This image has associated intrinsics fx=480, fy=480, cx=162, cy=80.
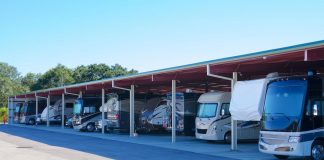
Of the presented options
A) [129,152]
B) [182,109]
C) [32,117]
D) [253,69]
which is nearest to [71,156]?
[129,152]

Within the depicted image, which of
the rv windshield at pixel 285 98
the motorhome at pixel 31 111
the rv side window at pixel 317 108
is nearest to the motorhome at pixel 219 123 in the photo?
the rv windshield at pixel 285 98

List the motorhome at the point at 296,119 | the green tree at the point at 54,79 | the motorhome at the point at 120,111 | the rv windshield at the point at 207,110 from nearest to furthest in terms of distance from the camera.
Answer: the motorhome at the point at 296,119 < the rv windshield at the point at 207,110 < the motorhome at the point at 120,111 < the green tree at the point at 54,79

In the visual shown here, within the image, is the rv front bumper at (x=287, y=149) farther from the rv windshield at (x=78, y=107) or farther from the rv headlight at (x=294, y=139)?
the rv windshield at (x=78, y=107)

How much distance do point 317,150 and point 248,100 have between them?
3133 mm

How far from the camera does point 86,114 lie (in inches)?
1240

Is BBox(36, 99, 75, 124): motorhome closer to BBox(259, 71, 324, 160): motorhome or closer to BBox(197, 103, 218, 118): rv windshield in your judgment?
BBox(197, 103, 218, 118): rv windshield

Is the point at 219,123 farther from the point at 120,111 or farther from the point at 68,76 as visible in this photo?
the point at 68,76

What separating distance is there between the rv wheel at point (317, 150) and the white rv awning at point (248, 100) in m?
2.13

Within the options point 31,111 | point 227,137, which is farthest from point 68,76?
point 227,137

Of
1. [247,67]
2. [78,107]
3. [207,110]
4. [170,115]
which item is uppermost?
[247,67]

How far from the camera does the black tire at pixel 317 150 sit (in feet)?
43.9

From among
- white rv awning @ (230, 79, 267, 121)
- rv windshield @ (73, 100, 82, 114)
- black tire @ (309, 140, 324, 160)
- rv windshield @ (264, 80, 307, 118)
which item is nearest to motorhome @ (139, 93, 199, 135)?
rv windshield @ (73, 100, 82, 114)

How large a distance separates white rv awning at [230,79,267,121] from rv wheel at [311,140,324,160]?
2.13 meters

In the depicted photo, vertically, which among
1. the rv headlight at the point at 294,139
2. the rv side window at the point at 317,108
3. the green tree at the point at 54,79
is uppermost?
the green tree at the point at 54,79
